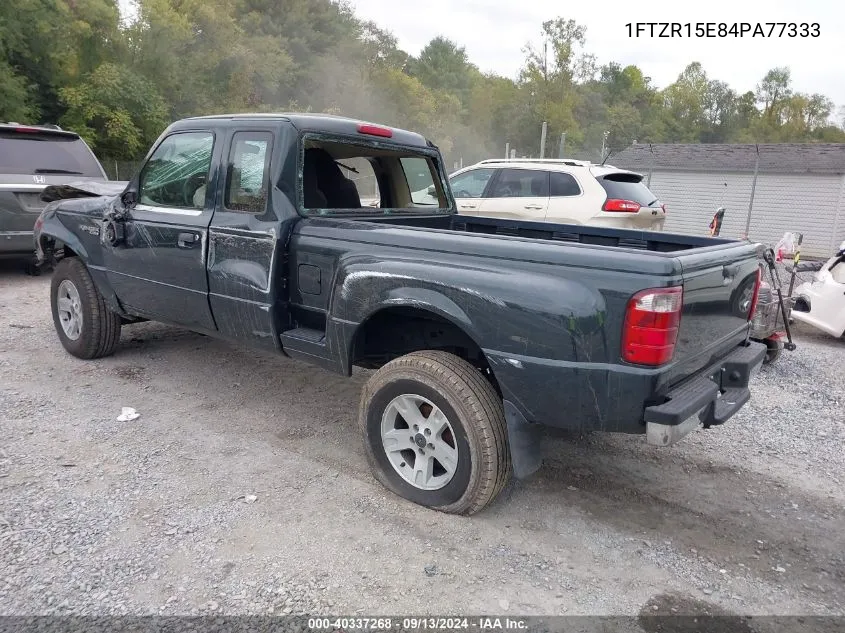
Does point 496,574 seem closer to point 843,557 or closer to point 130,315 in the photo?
point 843,557

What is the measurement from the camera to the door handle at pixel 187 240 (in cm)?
421

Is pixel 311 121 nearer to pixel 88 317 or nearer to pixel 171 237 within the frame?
pixel 171 237

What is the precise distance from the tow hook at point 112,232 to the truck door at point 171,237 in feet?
0.10

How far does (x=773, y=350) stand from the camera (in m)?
6.06

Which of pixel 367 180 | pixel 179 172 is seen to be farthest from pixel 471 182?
pixel 179 172

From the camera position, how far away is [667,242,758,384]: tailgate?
2.82m

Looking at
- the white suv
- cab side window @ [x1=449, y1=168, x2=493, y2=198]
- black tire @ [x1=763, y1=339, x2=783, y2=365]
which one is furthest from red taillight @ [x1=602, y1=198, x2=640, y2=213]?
black tire @ [x1=763, y1=339, x2=783, y2=365]

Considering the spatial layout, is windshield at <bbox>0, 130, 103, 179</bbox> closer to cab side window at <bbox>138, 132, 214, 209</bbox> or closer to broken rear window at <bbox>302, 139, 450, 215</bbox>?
cab side window at <bbox>138, 132, 214, 209</bbox>

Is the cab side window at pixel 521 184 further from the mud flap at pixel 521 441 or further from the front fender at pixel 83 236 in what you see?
the mud flap at pixel 521 441

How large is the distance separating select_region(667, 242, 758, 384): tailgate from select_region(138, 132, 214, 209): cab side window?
3.05 metres

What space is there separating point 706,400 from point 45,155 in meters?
8.56

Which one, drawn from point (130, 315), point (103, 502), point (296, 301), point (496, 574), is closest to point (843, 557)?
point (496, 574)

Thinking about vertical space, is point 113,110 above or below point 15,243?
above

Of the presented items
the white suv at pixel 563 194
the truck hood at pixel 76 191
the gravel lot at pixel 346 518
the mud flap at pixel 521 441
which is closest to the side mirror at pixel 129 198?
the truck hood at pixel 76 191
